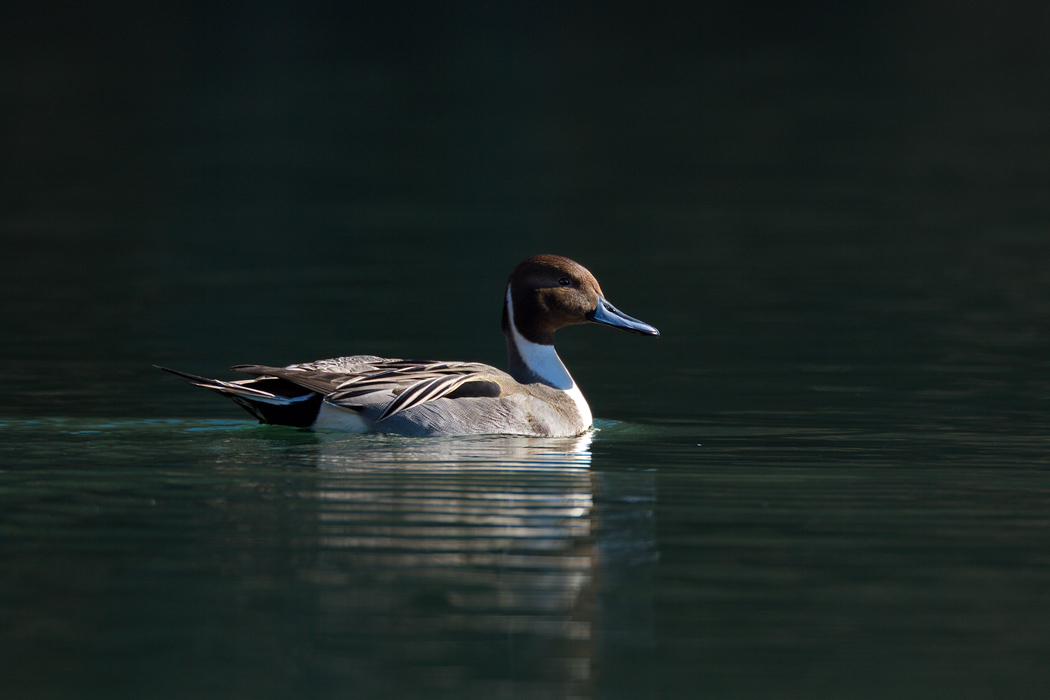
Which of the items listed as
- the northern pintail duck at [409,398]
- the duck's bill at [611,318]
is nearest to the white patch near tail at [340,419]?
the northern pintail duck at [409,398]

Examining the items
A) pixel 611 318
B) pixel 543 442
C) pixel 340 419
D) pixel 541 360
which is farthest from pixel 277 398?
pixel 611 318

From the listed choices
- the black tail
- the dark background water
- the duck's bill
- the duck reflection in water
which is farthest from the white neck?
the black tail

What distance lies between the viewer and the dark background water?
5738 millimetres

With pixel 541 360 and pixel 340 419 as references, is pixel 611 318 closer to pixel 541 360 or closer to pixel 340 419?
pixel 541 360

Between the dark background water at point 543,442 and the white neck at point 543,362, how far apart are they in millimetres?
475

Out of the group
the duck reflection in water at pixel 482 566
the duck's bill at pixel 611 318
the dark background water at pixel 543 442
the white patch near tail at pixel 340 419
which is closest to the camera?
the duck reflection in water at pixel 482 566

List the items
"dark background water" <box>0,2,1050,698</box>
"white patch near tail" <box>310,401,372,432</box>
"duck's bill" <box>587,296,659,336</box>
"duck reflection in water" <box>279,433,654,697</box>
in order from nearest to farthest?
1. "duck reflection in water" <box>279,433,654,697</box>
2. "dark background water" <box>0,2,1050,698</box>
3. "white patch near tail" <box>310,401,372,432</box>
4. "duck's bill" <box>587,296,659,336</box>

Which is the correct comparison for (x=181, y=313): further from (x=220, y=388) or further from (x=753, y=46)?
(x=753, y=46)

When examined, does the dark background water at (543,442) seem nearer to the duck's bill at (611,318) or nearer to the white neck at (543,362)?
the white neck at (543,362)

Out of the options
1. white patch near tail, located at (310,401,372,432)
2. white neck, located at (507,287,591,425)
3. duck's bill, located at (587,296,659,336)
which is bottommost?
white patch near tail, located at (310,401,372,432)

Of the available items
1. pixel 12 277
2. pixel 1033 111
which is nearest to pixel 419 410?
pixel 12 277

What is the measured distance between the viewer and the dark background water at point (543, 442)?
5.74 meters

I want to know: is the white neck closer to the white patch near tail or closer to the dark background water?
the dark background water

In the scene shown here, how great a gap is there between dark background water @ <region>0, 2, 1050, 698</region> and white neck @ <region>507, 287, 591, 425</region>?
47 centimetres
